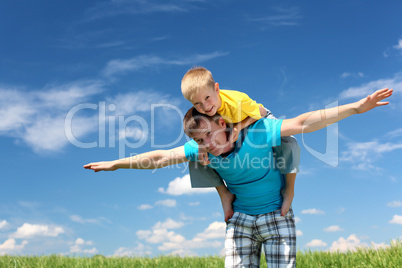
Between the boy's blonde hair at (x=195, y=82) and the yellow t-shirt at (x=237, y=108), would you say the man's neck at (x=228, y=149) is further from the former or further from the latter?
the boy's blonde hair at (x=195, y=82)

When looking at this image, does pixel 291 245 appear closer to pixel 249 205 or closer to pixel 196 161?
pixel 249 205

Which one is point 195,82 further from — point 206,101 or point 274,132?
point 274,132

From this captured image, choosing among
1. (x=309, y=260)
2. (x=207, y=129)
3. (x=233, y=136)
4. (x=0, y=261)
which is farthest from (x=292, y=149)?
(x=0, y=261)

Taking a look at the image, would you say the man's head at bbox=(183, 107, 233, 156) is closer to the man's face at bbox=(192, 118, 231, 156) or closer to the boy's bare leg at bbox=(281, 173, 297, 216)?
the man's face at bbox=(192, 118, 231, 156)

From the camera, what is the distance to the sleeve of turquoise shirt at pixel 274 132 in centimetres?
362

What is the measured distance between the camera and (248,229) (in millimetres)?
3787

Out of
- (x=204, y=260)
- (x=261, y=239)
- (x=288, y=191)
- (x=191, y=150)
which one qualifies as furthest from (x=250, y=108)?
(x=204, y=260)

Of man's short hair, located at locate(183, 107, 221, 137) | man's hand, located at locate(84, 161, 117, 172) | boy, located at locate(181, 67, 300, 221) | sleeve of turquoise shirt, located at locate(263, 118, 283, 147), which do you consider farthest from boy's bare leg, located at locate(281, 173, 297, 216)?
man's hand, located at locate(84, 161, 117, 172)

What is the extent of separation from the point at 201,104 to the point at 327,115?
1211mm

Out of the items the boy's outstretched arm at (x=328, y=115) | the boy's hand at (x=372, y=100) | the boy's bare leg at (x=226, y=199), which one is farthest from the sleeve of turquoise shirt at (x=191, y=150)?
the boy's hand at (x=372, y=100)

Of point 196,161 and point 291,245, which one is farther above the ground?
point 196,161

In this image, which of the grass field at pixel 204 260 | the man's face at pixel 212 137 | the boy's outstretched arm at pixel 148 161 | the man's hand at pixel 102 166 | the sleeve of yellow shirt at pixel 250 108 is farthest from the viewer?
the grass field at pixel 204 260

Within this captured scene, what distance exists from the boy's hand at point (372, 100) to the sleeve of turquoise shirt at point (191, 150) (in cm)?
154

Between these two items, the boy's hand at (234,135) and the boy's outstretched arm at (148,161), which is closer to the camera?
the boy's hand at (234,135)
